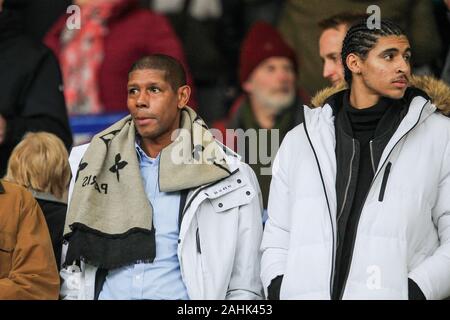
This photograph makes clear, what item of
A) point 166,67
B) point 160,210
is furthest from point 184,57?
point 160,210

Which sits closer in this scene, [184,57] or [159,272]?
[159,272]

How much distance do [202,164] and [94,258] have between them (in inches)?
28.2

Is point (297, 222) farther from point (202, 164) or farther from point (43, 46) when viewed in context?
point (43, 46)

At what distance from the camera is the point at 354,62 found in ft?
23.7

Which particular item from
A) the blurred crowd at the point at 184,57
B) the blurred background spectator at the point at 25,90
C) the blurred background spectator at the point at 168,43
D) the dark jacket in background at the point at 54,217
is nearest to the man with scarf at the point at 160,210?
the dark jacket in background at the point at 54,217

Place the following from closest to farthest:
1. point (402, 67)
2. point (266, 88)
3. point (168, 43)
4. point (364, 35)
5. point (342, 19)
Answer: point (402, 67), point (364, 35), point (342, 19), point (266, 88), point (168, 43)

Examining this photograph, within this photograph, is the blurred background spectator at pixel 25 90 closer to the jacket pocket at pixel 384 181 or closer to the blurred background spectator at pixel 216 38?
the blurred background spectator at pixel 216 38

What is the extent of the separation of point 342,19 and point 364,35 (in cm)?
104

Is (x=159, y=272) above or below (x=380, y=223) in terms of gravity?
below

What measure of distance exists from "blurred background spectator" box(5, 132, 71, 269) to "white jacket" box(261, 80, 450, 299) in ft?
3.94

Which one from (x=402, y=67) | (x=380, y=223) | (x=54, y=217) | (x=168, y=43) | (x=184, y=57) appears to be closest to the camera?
(x=380, y=223)

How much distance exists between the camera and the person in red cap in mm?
8891

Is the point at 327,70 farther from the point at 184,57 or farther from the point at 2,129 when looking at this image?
the point at 2,129
